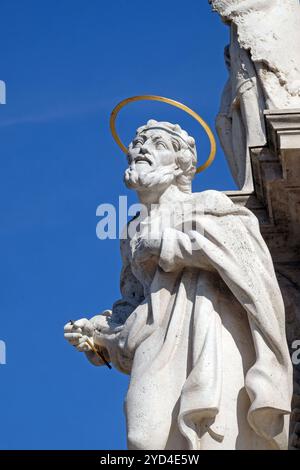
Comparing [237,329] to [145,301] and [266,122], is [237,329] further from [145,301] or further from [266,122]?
[266,122]

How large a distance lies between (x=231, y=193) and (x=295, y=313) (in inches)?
39.9

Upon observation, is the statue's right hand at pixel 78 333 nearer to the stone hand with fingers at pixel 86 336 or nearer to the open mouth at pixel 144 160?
the stone hand with fingers at pixel 86 336

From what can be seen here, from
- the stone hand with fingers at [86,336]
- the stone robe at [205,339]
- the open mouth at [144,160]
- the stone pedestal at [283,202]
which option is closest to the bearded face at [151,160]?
the open mouth at [144,160]

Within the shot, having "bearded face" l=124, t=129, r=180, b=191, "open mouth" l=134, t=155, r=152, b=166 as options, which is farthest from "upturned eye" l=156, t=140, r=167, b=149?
"open mouth" l=134, t=155, r=152, b=166

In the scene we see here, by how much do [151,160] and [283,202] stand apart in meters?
1.03

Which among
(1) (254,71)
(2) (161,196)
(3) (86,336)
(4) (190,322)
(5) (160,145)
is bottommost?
(4) (190,322)

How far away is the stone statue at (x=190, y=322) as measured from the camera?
45.2ft

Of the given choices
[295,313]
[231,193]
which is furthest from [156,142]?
[295,313]

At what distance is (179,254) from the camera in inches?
568

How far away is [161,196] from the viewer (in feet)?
49.6

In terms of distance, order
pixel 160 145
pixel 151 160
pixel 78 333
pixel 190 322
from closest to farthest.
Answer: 1. pixel 190 322
2. pixel 78 333
3. pixel 151 160
4. pixel 160 145

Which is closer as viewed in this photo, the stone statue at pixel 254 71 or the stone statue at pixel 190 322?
the stone statue at pixel 190 322

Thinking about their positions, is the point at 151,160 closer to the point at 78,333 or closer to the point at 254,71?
the point at 78,333

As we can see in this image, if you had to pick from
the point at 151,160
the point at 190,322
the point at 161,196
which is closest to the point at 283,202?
the point at 161,196
